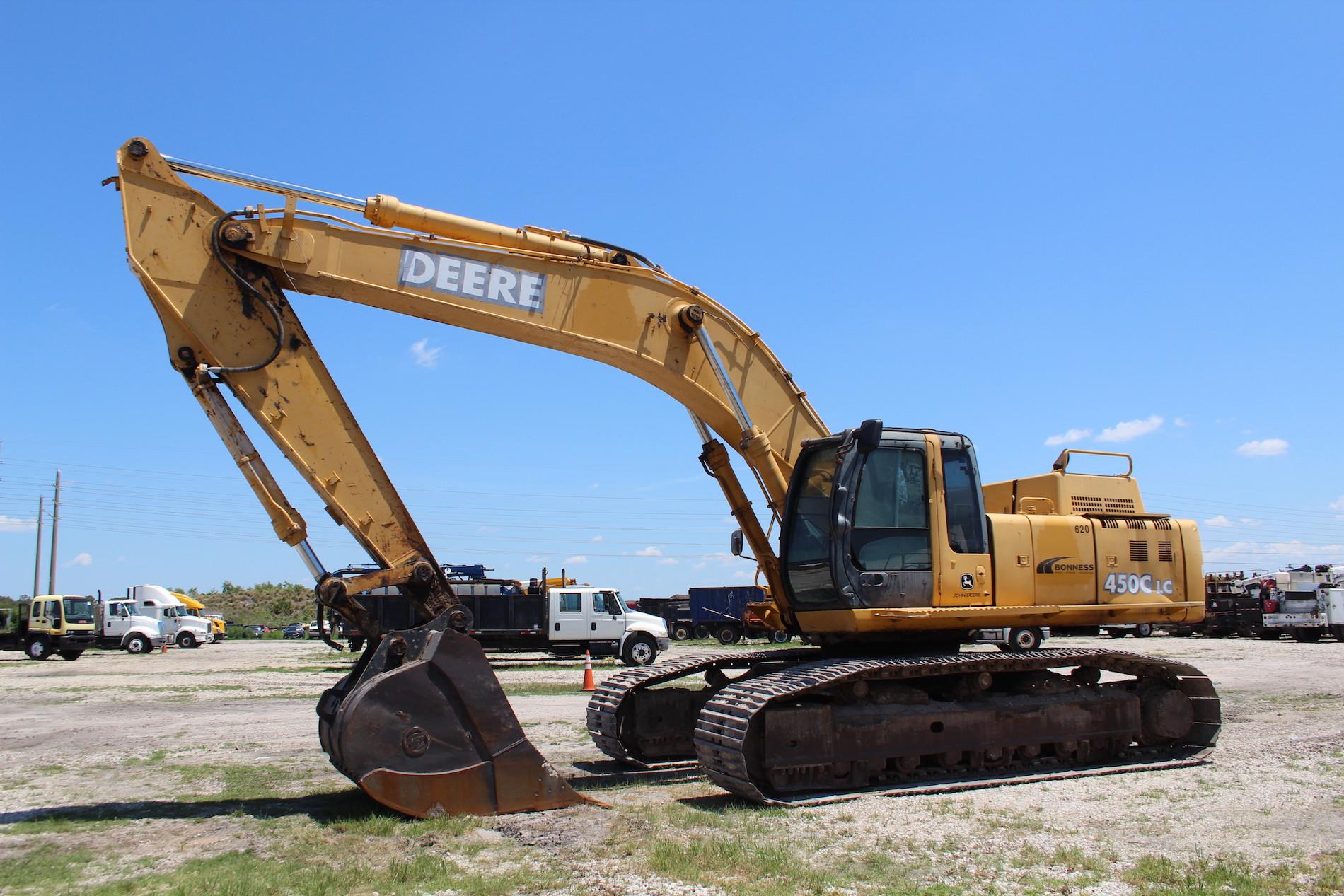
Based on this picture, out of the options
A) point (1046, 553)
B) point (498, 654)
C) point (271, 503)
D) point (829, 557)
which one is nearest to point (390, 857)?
point (271, 503)

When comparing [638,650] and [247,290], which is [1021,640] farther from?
[247,290]

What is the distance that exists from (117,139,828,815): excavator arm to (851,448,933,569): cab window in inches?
107

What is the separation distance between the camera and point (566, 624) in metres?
28.9

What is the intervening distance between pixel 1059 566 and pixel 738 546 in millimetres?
3180

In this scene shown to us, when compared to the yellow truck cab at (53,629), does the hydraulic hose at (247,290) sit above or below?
above

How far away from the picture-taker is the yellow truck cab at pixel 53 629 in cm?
3494

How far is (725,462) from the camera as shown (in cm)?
1079

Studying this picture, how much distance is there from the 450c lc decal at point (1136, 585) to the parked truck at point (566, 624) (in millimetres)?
18248

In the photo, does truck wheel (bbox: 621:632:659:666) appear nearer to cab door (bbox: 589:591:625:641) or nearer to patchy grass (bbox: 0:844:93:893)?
cab door (bbox: 589:591:625:641)

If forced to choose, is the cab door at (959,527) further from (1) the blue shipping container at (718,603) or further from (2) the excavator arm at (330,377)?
(1) the blue shipping container at (718,603)

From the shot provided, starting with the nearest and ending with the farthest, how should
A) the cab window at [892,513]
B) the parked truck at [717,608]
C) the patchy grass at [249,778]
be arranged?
1. the patchy grass at [249,778]
2. the cab window at [892,513]
3. the parked truck at [717,608]

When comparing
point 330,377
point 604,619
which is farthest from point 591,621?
point 330,377

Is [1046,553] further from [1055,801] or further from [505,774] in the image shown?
[505,774]

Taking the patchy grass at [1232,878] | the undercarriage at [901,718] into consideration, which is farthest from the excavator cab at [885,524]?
the patchy grass at [1232,878]
